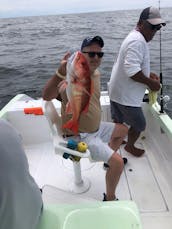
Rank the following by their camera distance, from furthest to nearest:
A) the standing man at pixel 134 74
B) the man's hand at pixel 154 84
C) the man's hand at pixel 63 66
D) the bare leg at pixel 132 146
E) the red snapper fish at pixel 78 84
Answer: the bare leg at pixel 132 146 → the man's hand at pixel 154 84 → the standing man at pixel 134 74 → the man's hand at pixel 63 66 → the red snapper fish at pixel 78 84

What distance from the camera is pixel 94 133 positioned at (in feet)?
8.23

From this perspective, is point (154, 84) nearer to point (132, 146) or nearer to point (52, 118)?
point (132, 146)

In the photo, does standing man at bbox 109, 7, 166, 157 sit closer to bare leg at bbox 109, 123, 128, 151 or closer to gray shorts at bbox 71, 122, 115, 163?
bare leg at bbox 109, 123, 128, 151

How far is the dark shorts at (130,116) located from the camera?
9.89ft

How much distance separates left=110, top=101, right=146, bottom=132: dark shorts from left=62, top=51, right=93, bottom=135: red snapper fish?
1.04 metres

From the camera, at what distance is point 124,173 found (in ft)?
10.4

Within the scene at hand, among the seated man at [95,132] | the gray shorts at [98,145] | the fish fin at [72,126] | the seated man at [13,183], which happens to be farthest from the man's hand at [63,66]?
the seated man at [13,183]

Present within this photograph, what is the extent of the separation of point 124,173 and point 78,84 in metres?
1.65

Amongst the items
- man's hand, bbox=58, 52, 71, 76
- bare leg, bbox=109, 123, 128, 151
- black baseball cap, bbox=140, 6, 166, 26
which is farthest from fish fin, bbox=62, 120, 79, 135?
black baseball cap, bbox=140, 6, 166, 26

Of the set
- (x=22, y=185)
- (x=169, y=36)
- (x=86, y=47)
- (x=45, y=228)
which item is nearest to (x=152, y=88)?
(x=86, y=47)

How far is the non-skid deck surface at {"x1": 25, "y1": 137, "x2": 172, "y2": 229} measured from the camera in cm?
261

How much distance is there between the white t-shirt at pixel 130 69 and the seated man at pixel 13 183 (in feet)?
5.87

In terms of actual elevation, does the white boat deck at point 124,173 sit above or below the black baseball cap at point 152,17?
below

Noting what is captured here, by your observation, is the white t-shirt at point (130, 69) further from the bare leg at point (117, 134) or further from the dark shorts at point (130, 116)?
the bare leg at point (117, 134)
